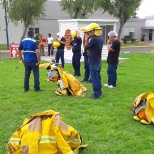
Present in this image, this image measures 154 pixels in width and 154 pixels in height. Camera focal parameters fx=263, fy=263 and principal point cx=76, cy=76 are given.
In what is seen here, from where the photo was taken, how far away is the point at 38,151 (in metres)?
3.33

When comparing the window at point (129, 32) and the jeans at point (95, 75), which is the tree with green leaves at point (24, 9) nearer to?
the jeans at point (95, 75)

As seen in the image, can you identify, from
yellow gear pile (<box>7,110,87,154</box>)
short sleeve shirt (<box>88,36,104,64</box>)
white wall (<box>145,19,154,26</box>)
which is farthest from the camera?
white wall (<box>145,19,154,26</box>)

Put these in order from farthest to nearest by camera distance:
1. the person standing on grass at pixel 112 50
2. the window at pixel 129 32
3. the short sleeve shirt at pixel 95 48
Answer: the window at pixel 129 32 < the person standing on grass at pixel 112 50 < the short sleeve shirt at pixel 95 48

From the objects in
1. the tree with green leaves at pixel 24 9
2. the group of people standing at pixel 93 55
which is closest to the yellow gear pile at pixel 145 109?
the group of people standing at pixel 93 55

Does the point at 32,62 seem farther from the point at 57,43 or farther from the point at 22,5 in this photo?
the point at 22,5

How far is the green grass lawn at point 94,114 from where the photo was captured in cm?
409

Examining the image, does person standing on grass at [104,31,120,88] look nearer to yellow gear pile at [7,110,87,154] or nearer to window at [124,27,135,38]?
yellow gear pile at [7,110,87,154]

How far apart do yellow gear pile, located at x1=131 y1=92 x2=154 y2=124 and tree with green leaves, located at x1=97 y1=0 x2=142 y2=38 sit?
23755mm

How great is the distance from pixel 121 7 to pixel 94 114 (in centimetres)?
2437

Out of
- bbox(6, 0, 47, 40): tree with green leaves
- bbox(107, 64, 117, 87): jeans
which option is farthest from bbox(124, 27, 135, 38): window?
bbox(107, 64, 117, 87): jeans

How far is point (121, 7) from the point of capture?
1102 inches

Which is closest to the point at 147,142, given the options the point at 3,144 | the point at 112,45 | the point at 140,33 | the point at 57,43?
the point at 3,144

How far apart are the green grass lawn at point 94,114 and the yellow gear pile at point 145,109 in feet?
0.42

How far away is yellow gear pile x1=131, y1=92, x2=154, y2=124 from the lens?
189 inches
